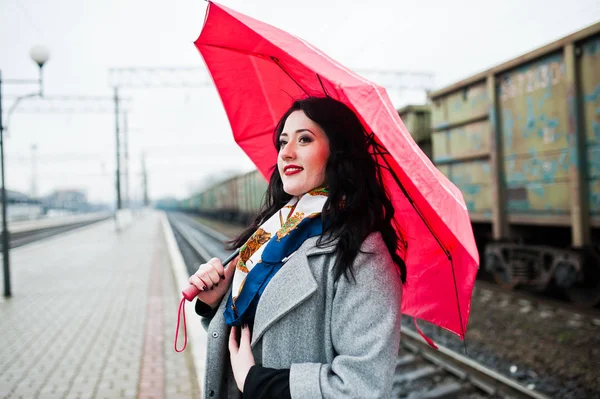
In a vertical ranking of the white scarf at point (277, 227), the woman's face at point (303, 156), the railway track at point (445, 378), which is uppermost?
the woman's face at point (303, 156)

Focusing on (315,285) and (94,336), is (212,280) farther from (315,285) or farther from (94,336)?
(94,336)

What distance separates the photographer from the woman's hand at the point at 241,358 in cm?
141

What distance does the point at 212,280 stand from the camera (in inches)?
62.4

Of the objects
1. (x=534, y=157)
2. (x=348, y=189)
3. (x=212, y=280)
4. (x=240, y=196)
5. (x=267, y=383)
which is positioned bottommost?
(x=267, y=383)

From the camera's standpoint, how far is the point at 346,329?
4.20 ft

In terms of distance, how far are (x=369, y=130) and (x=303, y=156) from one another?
0.27 m

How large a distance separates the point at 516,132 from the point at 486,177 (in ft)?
3.01

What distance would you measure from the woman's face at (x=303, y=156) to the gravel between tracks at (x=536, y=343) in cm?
359

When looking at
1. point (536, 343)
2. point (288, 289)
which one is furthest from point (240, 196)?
point (288, 289)

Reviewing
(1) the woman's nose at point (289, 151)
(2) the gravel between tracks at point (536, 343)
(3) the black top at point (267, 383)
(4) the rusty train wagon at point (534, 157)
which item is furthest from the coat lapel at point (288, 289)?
(4) the rusty train wagon at point (534, 157)

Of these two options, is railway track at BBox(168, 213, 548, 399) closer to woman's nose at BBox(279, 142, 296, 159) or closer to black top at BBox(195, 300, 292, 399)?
black top at BBox(195, 300, 292, 399)

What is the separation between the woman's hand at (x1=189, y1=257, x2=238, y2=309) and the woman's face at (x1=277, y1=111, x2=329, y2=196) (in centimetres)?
38

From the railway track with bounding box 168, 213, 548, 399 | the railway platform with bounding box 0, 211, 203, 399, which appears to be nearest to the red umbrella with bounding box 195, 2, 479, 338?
the railway track with bounding box 168, 213, 548, 399

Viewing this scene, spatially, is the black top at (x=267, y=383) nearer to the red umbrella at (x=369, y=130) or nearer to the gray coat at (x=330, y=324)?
the gray coat at (x=330, y=324)
